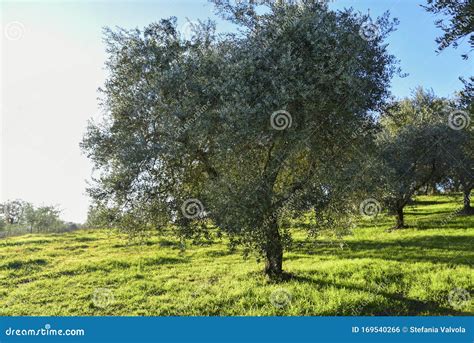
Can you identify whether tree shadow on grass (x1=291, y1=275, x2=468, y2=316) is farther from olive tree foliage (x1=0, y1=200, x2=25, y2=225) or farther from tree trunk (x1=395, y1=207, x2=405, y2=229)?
olive tree foliage (x1=0, y1=200, x2=25, y2=225)

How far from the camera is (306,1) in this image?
18203 millimetres

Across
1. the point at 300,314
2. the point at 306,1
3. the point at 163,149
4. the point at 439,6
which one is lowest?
the point at 300,314

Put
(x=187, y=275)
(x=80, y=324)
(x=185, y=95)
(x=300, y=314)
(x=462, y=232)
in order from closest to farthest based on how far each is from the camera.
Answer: (x=80, y=324), (x=300, y=314), (x=185, y=95), (x=187, y=275), (x=462, y=232)

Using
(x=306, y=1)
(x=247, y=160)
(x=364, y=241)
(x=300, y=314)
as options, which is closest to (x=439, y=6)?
(x=306, y=1)

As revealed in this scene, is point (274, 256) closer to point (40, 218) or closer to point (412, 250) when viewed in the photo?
point (412, 250)

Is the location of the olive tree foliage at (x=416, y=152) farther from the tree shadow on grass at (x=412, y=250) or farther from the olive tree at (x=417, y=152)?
the tree shadow on grass at (x=412, y=250)

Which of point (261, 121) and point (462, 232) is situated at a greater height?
point (261, 121)

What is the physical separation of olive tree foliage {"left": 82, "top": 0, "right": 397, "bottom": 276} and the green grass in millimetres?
3321

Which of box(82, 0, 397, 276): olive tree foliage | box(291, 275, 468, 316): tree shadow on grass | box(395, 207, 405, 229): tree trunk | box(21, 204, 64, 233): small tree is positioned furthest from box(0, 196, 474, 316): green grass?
box(21, 204, 64, 233): small tree

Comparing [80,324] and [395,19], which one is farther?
[395,19]

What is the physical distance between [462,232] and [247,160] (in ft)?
84.4

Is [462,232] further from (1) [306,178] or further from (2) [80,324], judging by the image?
(2) [80,324]

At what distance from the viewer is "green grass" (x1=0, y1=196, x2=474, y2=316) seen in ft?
56.5

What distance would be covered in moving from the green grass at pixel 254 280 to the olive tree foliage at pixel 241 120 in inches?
131
